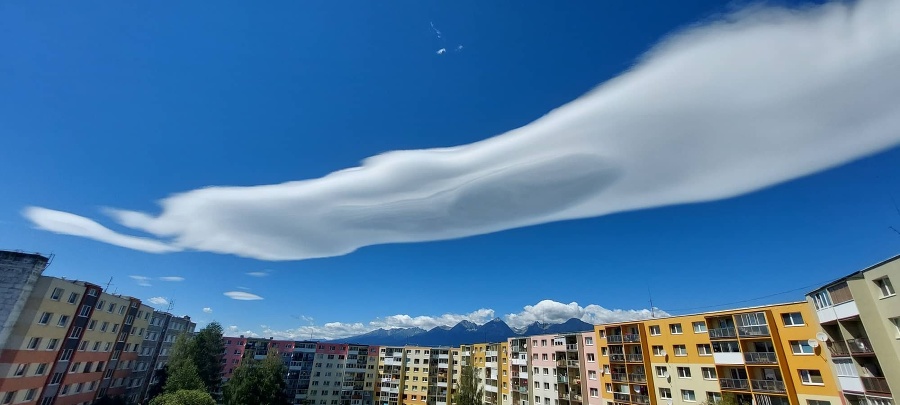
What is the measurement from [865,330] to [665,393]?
25.9 m

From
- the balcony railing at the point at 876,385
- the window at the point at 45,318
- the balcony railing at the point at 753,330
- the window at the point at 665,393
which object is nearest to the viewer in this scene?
the balcony railing at the point at 876,385

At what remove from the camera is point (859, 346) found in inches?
1161

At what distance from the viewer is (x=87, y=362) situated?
5325cm

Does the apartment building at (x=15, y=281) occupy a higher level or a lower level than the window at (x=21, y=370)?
higher

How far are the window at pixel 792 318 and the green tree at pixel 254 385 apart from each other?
266ft

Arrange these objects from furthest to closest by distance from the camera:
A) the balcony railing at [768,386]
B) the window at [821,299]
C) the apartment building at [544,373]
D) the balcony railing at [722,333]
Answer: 1. the apartment building at [544,373]
2. the balcony railing at [722,333]
3. the balcony railing at [768,386]
4. the window at [821,299]

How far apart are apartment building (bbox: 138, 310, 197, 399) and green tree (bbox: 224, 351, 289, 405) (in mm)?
19528

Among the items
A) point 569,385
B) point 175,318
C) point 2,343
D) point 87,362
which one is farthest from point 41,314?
point 569,385

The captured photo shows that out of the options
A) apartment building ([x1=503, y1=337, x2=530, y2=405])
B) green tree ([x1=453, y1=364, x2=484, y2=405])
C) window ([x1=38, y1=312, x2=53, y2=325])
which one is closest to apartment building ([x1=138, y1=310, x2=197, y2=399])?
window ([x1=38, y1=312, x2=53, y2=325])

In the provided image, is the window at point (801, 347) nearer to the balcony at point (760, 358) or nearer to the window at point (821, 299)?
the balcony at point (760, 358)

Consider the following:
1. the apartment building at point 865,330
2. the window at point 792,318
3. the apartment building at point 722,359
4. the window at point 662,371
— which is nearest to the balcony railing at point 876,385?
the apartment building at point 865,330

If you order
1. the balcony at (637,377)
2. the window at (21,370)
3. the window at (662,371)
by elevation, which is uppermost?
the window at (662,371)

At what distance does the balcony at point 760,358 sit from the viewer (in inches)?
1505

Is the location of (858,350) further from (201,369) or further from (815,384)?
(201,369)
